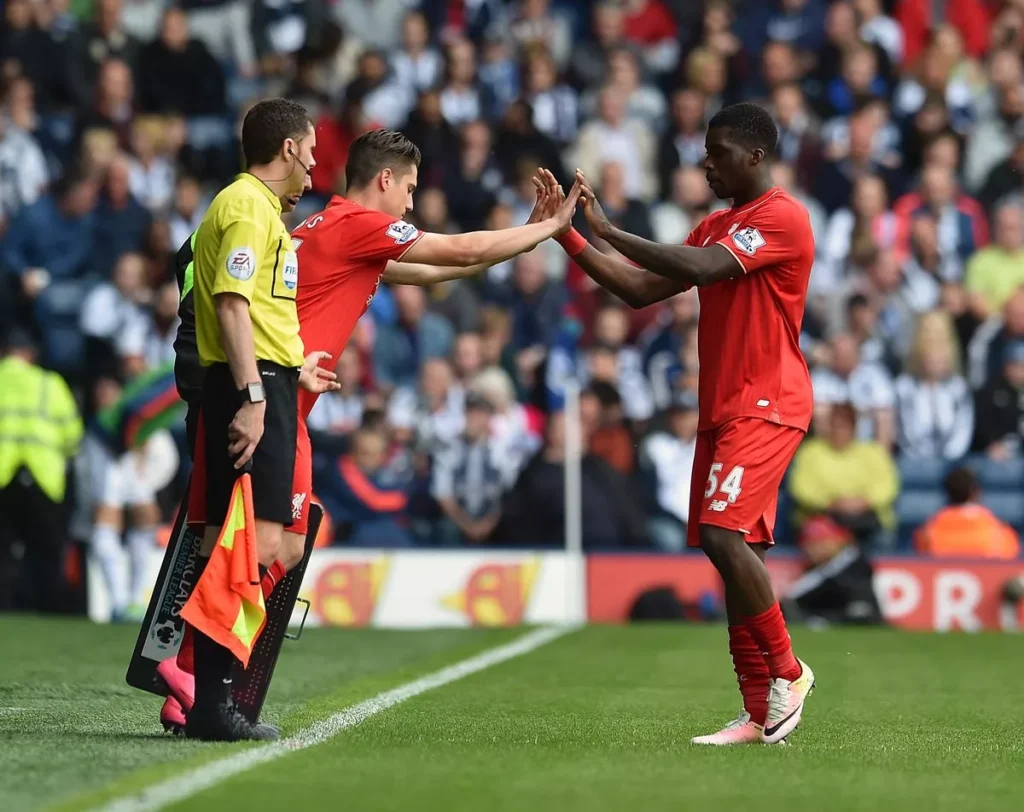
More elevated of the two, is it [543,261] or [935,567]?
[543,261]

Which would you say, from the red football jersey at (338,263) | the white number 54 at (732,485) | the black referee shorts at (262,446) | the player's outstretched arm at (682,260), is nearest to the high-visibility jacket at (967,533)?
the white number 54 at (732,485)

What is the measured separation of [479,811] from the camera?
5.52 metres

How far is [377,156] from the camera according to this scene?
25.5 ft

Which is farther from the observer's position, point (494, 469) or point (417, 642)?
point (494, 469)

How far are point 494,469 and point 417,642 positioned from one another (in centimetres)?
337

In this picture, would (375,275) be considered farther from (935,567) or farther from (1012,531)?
(1012,531)

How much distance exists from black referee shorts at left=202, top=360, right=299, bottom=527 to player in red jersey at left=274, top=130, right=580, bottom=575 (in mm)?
260

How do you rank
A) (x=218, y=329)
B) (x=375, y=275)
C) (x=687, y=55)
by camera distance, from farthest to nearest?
(x=687, y=55) < (x=375, y=275) < (x=218, y=329)

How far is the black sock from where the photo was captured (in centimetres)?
703

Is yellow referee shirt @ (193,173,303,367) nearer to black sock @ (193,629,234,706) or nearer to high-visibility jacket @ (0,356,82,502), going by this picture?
black sock @ (193,629,234,706)

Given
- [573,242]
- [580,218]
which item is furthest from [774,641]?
[580,218]

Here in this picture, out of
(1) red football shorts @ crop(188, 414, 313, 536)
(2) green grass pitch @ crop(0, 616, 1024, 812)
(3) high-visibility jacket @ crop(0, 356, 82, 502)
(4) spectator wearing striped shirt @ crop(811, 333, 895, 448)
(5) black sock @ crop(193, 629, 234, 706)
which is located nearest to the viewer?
(2) green grass pitch @ crop(0, 616, 1024, 812)

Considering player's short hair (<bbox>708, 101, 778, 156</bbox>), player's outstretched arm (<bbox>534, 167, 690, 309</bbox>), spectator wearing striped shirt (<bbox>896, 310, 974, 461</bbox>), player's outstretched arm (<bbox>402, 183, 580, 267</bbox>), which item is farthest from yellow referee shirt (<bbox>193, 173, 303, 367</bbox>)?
spectator wearing striped shirt (<bbox>896, 310, 974, 461</bbox>)

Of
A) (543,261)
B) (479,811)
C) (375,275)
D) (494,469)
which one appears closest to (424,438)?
(494,469)
